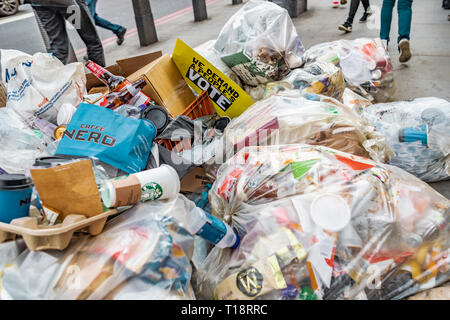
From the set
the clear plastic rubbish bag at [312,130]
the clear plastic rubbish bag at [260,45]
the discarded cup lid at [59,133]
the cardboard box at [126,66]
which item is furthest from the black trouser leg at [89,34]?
the clear plastic rubbish bag at [312,130]

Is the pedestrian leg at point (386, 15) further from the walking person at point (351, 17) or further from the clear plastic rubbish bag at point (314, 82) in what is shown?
the clear plastic rubbish bag at point (314, 82)

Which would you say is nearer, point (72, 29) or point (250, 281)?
point (250, 281)

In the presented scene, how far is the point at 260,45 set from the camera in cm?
234

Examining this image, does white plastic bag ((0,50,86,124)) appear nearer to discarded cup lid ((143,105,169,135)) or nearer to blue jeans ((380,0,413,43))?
discarded cup lid ((143,105,169,135))

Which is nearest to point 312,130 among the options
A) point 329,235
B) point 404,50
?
point 329,235

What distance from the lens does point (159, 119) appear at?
1.80 meters

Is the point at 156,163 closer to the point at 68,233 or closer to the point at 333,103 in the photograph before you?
the point at 68,233

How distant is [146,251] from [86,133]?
0.70 m

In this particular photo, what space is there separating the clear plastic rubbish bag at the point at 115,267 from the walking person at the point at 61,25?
2500 mm

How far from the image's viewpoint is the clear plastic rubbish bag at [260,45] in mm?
2332

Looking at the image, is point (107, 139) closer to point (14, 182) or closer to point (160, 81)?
point (14, 182)

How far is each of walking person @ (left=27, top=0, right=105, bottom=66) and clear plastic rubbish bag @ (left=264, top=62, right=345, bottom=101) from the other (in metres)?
1.90

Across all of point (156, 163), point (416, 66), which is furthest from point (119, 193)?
point (416, 66)

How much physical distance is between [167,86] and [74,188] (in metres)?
1.20
